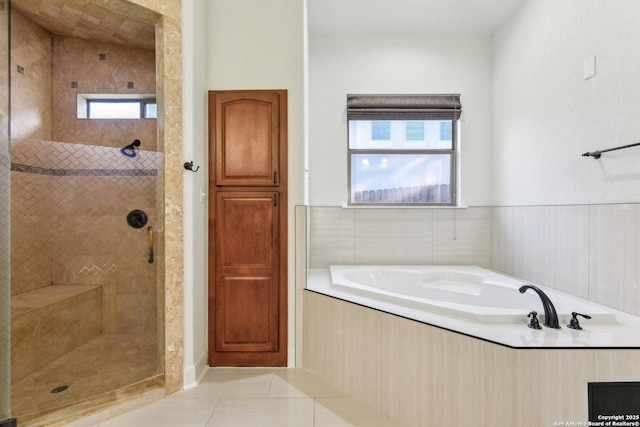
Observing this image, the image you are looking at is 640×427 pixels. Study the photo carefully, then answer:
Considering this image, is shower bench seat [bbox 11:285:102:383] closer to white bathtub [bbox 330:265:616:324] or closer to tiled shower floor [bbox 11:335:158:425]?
tiled shower floor [bbox 11:335:158:425]

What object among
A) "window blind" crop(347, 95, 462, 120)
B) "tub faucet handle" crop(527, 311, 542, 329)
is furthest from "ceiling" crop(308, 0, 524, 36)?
"tub faucet handle" crop(527, 311, 542, 329)

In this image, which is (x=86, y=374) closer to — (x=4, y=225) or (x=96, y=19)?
(x=4, y=225)

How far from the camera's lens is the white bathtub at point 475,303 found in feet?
4.74

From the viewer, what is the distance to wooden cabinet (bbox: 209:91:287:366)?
2334 mm

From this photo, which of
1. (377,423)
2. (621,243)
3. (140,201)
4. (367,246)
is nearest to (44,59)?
(140,201)

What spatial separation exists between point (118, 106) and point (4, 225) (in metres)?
1.58

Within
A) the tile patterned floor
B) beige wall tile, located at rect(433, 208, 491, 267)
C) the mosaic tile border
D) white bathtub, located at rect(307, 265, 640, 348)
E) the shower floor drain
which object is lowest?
the tile patterned floor

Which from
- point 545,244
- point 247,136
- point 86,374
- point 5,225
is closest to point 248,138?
point 247,136

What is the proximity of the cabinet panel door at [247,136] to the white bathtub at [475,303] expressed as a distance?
0.93 m

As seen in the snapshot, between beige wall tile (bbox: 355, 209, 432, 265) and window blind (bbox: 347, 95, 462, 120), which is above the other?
window blind (bbox: 347, 95, 462, 120)

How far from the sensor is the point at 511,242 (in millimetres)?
2844

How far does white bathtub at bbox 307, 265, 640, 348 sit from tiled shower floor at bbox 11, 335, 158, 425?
1248 millimetres

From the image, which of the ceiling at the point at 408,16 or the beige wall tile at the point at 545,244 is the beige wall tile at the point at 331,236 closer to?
the beige wall tile at the point at 545,244

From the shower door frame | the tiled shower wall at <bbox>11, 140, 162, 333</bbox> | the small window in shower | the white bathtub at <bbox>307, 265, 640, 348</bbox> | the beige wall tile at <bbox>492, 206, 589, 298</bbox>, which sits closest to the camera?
the white bathtub at <bbox>307, 265, 640, 348</bbox>
